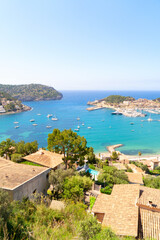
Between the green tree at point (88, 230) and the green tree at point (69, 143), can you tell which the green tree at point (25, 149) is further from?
the green tree at point (88, 230)

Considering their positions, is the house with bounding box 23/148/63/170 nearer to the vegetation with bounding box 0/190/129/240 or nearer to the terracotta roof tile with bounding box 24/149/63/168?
the terracotta roof tile with bounding box 24/149/63/168

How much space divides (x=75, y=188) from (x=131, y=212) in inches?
147

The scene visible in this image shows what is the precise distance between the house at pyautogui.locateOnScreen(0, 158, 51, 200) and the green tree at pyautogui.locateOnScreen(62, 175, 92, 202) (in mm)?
1898

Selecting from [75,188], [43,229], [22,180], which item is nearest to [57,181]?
[75,188]

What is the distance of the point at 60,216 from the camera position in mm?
6414

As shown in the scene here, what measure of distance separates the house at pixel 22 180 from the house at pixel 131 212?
432cm

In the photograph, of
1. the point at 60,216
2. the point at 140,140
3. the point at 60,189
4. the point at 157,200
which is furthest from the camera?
the point at 140,140

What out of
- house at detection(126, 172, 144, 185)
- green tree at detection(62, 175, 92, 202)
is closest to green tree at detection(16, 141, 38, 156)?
green tree at detection(62, 175, 92, 202)

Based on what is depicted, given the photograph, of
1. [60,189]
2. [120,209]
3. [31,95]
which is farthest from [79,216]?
[31,95]

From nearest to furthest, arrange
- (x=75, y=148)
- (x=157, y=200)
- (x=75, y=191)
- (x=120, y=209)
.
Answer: (x=120, y=209)
(x=157, y=200)
(x=75, y=191)
(x=75, y=148)

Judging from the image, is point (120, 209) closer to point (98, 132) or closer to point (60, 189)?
point (60, 189)

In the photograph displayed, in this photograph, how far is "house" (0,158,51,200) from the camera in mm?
8977

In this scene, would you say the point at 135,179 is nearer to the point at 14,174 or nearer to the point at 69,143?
the point at 69,143

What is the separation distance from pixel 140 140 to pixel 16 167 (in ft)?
129
